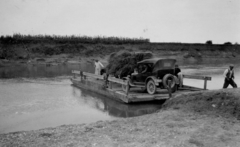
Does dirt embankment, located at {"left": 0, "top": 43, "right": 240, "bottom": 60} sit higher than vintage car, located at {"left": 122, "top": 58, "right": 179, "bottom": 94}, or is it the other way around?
dirt embankment, located at {"left": 0, "top": 43, "right": 240, "bottom": 60}

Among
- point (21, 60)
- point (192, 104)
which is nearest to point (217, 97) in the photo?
point (192, 104)

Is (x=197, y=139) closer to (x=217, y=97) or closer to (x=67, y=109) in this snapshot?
(x=217, y=97)

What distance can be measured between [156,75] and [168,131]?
549 cm

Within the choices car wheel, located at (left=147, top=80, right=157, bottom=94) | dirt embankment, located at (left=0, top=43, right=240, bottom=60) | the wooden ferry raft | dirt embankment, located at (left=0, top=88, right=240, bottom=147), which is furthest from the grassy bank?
dirt embankment, located at (left=0, top=88, right=240, bottom=147)

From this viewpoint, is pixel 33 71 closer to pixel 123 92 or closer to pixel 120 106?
pixel 123 92

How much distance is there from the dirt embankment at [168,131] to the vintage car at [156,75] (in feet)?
9.80

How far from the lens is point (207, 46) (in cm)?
6003

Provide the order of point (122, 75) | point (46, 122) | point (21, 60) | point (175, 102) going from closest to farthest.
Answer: point (46, 122)
point (175, 102)
point (122, 75)
point (21, 60)

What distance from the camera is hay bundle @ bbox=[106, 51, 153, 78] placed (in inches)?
538

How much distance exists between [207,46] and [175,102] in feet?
181

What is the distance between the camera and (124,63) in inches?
561

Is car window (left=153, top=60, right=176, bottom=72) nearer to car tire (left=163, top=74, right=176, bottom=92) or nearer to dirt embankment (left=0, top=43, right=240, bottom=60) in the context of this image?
car tire (left=163, top=74, right=176, bottom=92)

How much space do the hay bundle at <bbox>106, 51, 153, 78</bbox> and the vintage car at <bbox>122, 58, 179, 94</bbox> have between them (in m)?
1.55

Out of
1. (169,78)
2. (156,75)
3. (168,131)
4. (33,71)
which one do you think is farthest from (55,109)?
(33,71)
